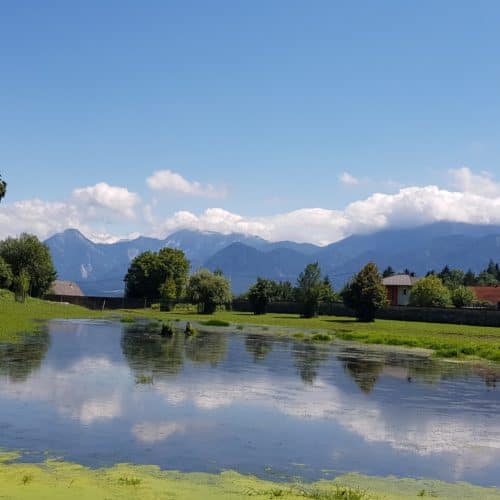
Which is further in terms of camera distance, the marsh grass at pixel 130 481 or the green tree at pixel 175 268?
the green tree at pixel 175 268

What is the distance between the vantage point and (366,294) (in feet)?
324

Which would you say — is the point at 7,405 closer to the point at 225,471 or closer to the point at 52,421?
the point at 52,421

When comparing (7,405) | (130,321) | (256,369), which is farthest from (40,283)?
(7,405)

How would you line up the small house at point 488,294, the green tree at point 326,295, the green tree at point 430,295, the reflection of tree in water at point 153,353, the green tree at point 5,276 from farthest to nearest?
the small house at point 488,294
the green tree at point 430,295
the green tree at point 5,276
the green tree at point 326,295
the reflection of tree in water at point 153,353

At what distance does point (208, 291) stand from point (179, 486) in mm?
98488

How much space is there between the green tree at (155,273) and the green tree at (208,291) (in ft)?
73.5

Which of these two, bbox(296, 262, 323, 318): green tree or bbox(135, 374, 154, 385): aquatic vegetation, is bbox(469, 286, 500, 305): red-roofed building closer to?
bbox(296, 262, 323, 318): green tree

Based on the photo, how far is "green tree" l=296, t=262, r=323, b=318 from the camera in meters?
111

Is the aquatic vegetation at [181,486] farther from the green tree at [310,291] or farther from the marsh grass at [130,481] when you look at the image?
the green tree at [310,291]

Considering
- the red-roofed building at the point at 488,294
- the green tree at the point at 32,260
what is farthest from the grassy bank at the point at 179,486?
the red-roofed building at the point at 488,294

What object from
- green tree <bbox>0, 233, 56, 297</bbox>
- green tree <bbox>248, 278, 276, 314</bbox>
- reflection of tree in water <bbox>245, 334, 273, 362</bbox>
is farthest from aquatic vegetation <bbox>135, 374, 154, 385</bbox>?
green tree <bbox>0, 233, 56, 297</bbox>

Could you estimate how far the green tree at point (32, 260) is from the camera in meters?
142

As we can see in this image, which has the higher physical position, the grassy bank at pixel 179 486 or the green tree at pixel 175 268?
the green tree at pixel 175 268

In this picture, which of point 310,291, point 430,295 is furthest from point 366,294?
point 430,295
